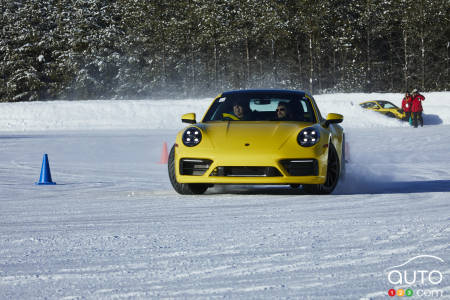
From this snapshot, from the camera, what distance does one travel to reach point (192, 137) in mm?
9070

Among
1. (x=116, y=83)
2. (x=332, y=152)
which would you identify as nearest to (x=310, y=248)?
(x=332, y=152)

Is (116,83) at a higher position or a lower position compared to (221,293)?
lower

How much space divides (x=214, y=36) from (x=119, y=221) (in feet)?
211

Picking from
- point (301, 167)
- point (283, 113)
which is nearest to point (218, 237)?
point (301, 167)

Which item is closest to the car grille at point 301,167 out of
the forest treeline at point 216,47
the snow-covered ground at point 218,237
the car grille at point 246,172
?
the car grille at point 246,172

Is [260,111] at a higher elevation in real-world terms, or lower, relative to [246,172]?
higher

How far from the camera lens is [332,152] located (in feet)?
30.6

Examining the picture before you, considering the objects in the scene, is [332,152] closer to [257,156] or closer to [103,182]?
[257,156]

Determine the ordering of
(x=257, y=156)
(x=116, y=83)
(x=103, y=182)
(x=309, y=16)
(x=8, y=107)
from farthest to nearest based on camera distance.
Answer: (x=116, y=83) < (x=309, y=16) < (x=8, y=107) < (x=103, y=182) < (x=257, y=156)

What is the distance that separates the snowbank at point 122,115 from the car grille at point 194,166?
28902 millimetres

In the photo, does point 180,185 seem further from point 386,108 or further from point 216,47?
point 216,47

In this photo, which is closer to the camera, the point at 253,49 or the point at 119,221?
the point at 119,221

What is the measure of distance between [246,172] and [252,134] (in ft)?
1.55

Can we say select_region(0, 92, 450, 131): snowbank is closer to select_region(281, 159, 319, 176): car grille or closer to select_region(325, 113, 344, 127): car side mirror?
select_region(325, 113, 344, 127): car side mirror
